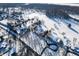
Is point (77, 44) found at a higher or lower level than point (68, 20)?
lower

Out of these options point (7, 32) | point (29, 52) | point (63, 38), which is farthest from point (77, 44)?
point (7, 32)

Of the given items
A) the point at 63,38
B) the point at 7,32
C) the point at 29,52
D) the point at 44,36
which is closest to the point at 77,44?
the point at 63,38

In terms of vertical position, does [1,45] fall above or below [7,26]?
below

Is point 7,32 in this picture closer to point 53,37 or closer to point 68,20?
point 53,37

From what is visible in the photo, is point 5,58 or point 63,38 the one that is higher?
point 63,38

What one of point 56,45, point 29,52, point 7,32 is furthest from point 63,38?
point 7,32

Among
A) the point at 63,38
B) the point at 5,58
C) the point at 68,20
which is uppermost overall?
the point at 68,20

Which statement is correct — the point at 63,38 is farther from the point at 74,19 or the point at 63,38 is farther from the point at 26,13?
the point at 26,13
